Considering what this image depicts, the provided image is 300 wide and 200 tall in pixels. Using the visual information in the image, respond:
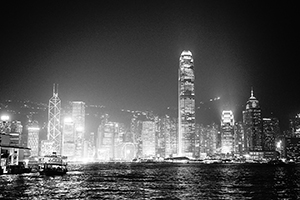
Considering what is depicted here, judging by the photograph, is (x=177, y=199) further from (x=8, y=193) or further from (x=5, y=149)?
(x=5, y=149)

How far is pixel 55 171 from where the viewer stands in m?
114

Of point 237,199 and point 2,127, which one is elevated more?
point 2,127

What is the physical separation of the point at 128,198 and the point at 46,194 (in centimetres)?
1305

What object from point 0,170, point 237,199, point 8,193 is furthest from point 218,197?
point 0,170

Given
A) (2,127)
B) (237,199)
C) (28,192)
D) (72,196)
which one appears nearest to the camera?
(237,199)

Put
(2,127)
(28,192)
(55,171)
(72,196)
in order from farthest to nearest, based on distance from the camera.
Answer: (2,127) < (55,171) < (28,192) < (72,196)

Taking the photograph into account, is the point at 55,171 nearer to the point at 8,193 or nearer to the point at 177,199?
the point at 8,193

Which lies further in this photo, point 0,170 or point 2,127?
point 2,127

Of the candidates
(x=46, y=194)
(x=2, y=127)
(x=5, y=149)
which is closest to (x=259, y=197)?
(x=46, y=194)

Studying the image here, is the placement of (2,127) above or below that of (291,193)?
above

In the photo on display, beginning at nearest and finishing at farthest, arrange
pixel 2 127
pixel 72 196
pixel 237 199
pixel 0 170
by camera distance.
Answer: pixel 237 199 < pixel 72 196 < pixel 0 170 < pixel 2 127

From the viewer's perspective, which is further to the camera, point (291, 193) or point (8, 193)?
point (291, 193)

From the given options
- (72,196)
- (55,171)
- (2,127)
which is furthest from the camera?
(2,127)

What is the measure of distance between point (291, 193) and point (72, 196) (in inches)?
1347
